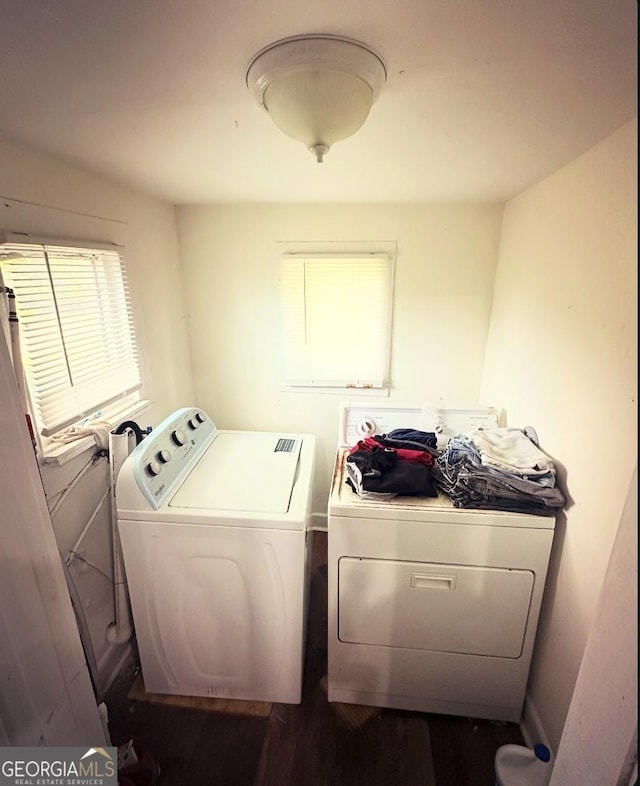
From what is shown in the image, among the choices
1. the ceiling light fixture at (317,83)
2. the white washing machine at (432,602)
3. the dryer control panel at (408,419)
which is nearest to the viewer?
the ceiling light fixture at (317,83)

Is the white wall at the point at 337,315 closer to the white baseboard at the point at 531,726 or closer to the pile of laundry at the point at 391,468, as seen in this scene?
the pile of laundry at the point at 391,468

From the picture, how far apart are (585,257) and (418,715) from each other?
1956mm

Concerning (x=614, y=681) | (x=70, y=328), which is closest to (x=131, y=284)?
(x=70, y=328)

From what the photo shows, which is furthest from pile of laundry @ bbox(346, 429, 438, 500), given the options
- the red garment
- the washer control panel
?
the washer control panel

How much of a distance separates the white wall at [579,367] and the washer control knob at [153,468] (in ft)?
5.00

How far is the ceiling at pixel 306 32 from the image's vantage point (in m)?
0.61

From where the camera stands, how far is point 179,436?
1666mm

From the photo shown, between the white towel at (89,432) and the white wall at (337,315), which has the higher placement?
the white wall at (337,315)

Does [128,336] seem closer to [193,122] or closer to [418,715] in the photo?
[193,122]

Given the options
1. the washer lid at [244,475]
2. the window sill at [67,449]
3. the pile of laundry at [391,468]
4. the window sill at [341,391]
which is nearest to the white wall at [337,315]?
the window sill at [341,391]

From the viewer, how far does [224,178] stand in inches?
62.4

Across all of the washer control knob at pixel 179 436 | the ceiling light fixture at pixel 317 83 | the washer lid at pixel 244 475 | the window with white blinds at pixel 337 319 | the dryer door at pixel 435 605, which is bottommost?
the dryer door at pixel 435 605

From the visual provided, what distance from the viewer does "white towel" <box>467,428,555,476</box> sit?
4.38ft

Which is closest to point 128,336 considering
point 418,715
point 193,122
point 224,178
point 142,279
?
point 142,279
